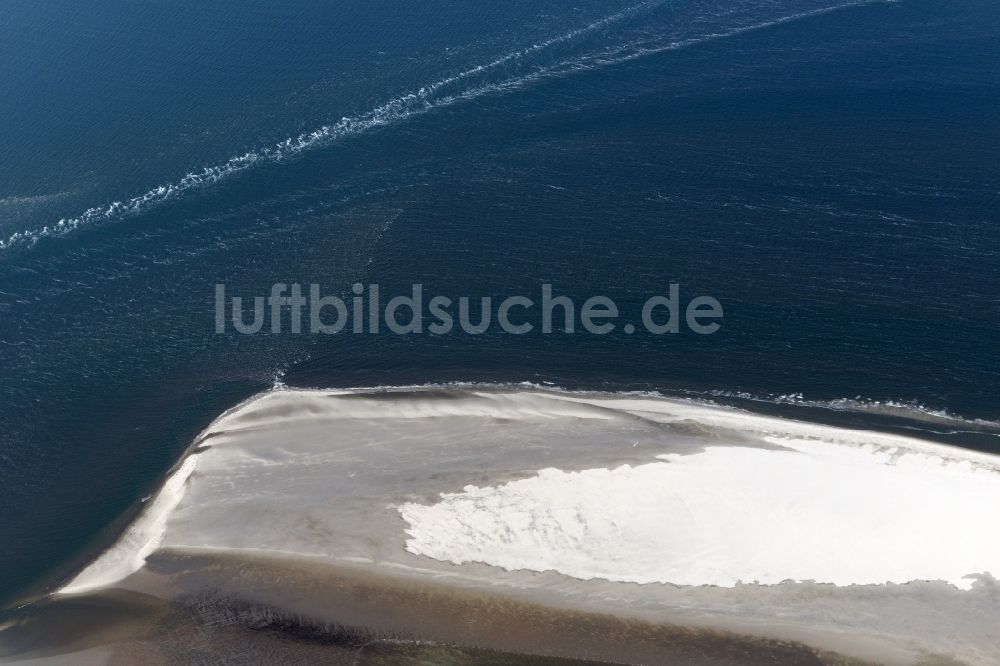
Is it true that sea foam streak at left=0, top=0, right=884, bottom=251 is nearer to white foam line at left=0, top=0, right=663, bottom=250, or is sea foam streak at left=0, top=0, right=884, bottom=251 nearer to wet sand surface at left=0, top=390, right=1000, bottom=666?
white foam line at left=0, top=0, right=663, bottom=250

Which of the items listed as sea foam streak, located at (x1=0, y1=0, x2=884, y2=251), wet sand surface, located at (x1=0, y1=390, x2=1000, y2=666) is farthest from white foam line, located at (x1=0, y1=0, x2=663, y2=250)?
wet sand surface, located at (x1=0, y1=390, x2=1000, y2=666)

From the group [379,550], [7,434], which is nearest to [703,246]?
[379,550]

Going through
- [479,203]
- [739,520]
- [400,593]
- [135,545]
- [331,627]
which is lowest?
[331,627]

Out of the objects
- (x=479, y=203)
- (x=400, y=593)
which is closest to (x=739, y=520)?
(x=400, y=593)

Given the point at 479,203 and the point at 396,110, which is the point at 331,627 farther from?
the point at 396,110

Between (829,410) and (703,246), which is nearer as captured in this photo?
(829,410)

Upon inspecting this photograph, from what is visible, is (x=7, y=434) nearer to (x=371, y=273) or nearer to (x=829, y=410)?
(x=371, y=273)
